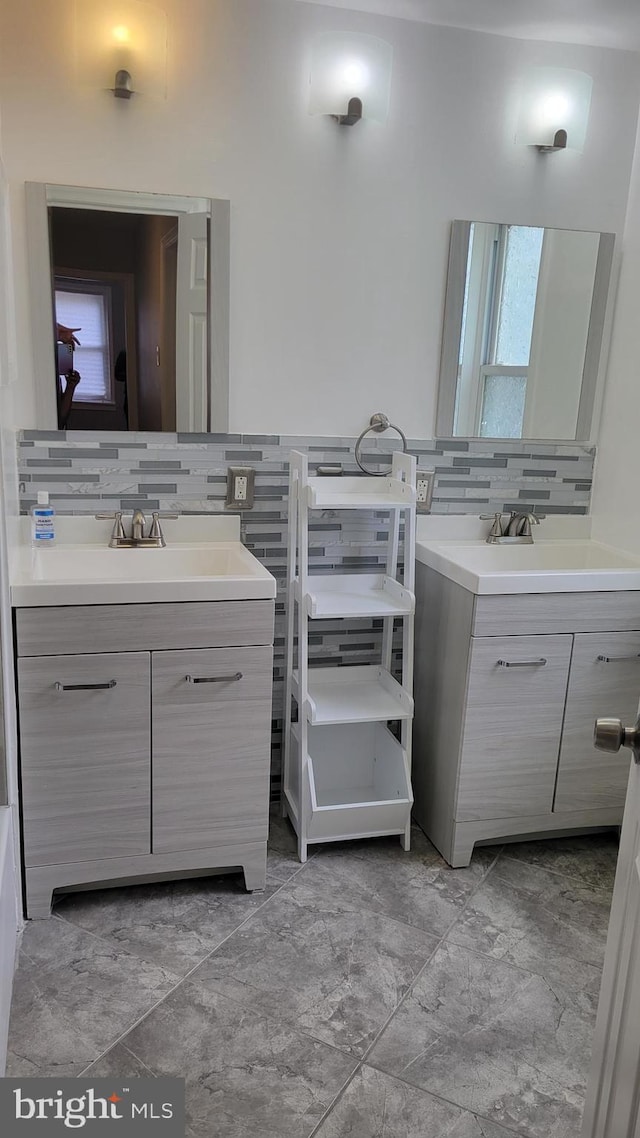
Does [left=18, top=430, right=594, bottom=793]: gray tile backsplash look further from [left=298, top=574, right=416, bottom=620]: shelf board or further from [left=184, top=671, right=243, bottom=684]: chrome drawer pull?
[left=184, top=671, right=243, bottom=684]: chrome drawer pull

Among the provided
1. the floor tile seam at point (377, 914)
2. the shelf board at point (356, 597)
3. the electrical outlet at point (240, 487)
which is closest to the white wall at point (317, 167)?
the electrical outlet at point (240, 487)

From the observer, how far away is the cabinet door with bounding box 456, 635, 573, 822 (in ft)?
7.65

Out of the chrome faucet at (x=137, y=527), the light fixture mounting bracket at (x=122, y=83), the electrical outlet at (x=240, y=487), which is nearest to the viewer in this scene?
the light fixture mounting bracket at (x=122, y=83)

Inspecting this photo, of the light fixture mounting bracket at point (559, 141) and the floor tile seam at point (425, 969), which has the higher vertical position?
the light fixture mounting bracket at point (559, 141)

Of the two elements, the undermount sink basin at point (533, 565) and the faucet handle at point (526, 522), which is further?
the faucet handle at point (526, 522)

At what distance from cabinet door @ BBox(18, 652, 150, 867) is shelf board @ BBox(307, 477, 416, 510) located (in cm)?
66

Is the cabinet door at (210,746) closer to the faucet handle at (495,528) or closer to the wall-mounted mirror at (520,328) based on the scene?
the faucet handle at (495,528)

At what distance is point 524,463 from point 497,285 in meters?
0.58

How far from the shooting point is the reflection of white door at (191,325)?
2.38m

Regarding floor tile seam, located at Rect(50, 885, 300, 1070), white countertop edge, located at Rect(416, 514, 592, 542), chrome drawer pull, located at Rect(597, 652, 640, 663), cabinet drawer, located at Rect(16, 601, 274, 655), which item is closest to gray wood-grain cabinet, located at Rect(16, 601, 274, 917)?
cabinet drawer, located at Rect(16, 601, 274, 655)

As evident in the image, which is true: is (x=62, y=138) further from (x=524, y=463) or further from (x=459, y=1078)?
(x=459, y=1078)

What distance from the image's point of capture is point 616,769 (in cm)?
251

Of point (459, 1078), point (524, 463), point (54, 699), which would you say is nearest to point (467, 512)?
point (524, 463)

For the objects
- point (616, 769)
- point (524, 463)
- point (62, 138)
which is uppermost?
point (62, 138)
